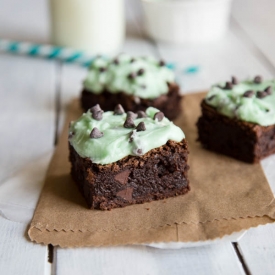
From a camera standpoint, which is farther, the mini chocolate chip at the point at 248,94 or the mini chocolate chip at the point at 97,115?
the mini chocolate chip at the point at 248,94

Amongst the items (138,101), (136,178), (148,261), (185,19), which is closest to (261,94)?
(138,101)

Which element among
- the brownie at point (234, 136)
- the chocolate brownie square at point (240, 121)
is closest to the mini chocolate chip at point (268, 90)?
the chocolate brownie square at point (240, 121)

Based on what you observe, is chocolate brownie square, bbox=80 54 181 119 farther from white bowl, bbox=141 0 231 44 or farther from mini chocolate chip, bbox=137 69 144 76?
→ white bowl, bbox=141 0 231 44

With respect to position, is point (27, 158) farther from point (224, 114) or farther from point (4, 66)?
point (4, 66)

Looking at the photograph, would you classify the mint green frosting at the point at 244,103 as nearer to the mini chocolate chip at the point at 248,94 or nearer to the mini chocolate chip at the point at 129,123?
the mini chocolate chip at the point at 248,94

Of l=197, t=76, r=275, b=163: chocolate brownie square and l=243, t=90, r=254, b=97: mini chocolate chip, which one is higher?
l=243, t=90, r=254, b=97: mini chocolate chip

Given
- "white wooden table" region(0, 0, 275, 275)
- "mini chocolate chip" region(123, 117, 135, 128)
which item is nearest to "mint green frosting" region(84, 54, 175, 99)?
"white wooden table" region(0, 0, 275, 275)

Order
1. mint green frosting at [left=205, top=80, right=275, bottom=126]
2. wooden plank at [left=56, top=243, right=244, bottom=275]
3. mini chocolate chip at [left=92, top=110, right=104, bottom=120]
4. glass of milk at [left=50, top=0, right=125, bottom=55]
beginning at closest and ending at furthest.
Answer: wooden plank at [left=56, top=243, right=244, bottom=275], mini chocolate chip at [left=92, top=110, right=104, bottom=120], mint green frosting at [left=205, top=80, right=275, bottom=126], glass of milk at [left=50, top=0, right=125, bottom=55]
